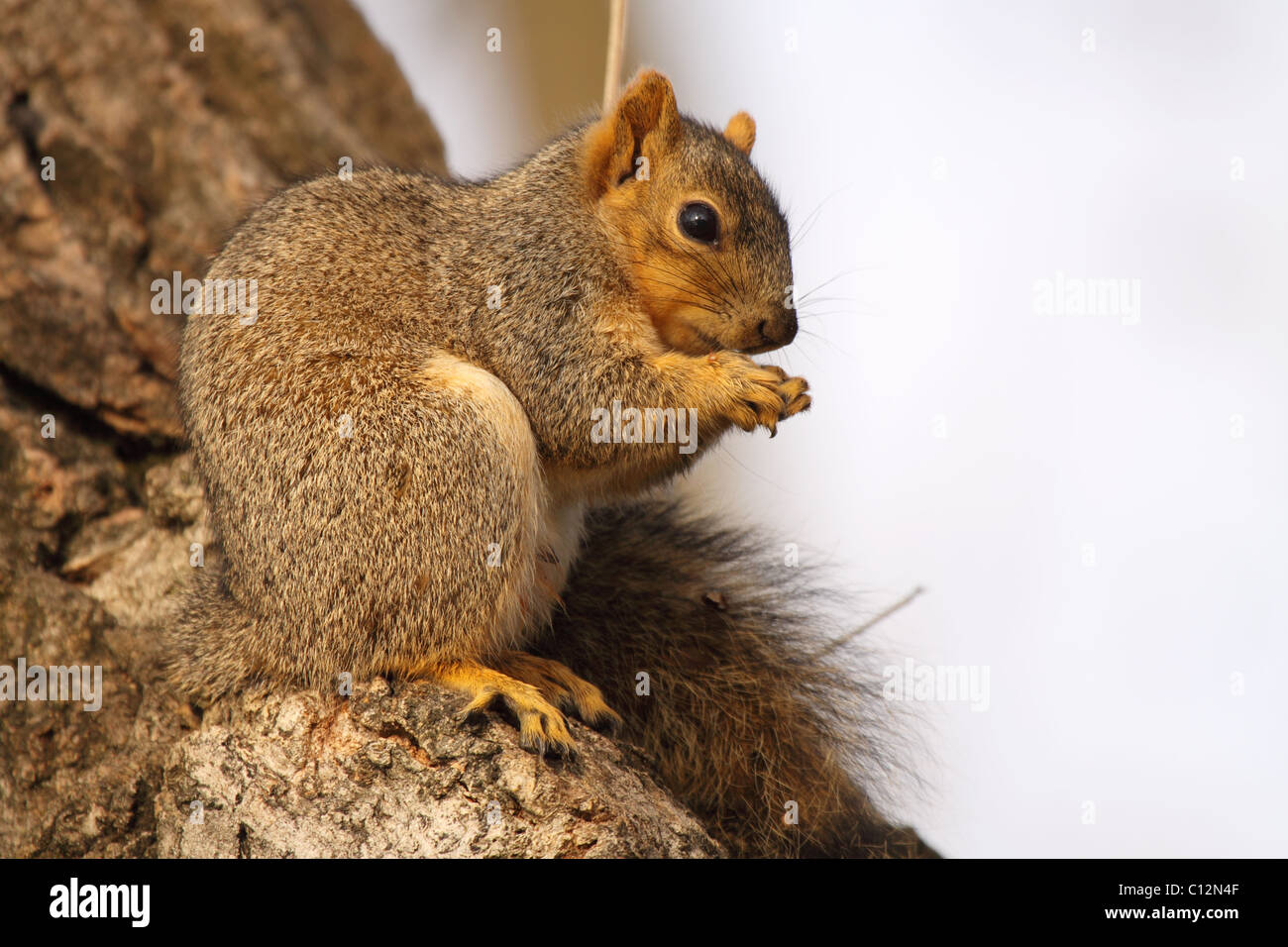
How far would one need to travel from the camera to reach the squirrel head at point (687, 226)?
2613 millimetres

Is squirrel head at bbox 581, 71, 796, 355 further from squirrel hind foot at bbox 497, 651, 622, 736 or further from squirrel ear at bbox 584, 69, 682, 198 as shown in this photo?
squirrel hind foot at bbox 497, 651, 622, 736

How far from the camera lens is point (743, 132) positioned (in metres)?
3.13

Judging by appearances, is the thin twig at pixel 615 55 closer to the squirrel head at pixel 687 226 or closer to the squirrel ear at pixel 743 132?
the squirrel head at pixel 687 226

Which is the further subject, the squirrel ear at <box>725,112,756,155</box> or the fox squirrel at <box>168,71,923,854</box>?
the squirrel ear at <box>725,112,756,155</box>

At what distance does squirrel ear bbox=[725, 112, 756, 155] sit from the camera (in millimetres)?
3117

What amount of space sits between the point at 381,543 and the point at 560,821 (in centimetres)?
65

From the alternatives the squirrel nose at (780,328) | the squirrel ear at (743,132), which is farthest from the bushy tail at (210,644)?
the squirrel ear at (743,132)

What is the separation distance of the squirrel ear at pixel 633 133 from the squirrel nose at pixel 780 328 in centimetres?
50

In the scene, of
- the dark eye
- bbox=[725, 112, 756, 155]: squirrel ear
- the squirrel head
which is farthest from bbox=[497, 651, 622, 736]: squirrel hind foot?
bbox=[725, 112, 756, 155]: squirrel ear

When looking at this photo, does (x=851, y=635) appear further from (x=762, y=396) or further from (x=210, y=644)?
(x=210, y=644)

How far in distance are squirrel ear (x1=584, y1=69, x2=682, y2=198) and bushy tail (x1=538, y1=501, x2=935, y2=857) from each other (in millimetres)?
982

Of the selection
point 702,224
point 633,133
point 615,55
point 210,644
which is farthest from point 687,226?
point 210,644

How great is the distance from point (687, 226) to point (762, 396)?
471 millimetres
